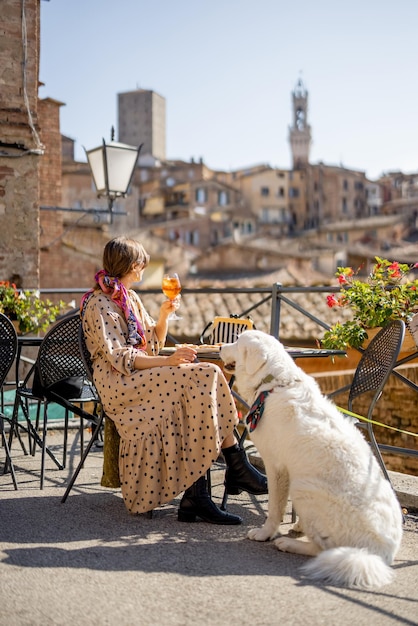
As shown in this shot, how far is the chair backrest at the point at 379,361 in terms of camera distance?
4.04 metres

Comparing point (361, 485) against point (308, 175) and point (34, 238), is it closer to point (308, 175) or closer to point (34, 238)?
point (34, 238)

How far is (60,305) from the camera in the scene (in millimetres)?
7129

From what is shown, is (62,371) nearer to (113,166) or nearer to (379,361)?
(379,361)

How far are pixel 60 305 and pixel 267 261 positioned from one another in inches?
1155

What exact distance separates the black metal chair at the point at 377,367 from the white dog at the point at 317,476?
2.14ft

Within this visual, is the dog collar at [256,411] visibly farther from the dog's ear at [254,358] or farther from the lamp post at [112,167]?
the lamp post at [112,167]

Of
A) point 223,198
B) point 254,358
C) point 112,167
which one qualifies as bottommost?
point 254,358

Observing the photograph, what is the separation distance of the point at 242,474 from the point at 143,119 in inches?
3137

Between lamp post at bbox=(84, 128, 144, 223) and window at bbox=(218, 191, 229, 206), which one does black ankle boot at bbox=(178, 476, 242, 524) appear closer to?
lamp post at bbox=(84, 128, 144, 223)

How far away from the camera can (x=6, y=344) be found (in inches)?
172

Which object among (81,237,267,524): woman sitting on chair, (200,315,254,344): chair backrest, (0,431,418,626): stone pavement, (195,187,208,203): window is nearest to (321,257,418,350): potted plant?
(200,315,254,344): chair backrest

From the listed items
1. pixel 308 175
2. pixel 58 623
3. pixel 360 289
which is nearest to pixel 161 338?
pixel 360 289

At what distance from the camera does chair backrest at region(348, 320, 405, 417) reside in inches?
159

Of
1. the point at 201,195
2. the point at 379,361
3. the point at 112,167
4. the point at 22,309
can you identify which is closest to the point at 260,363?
the point at 379,361
